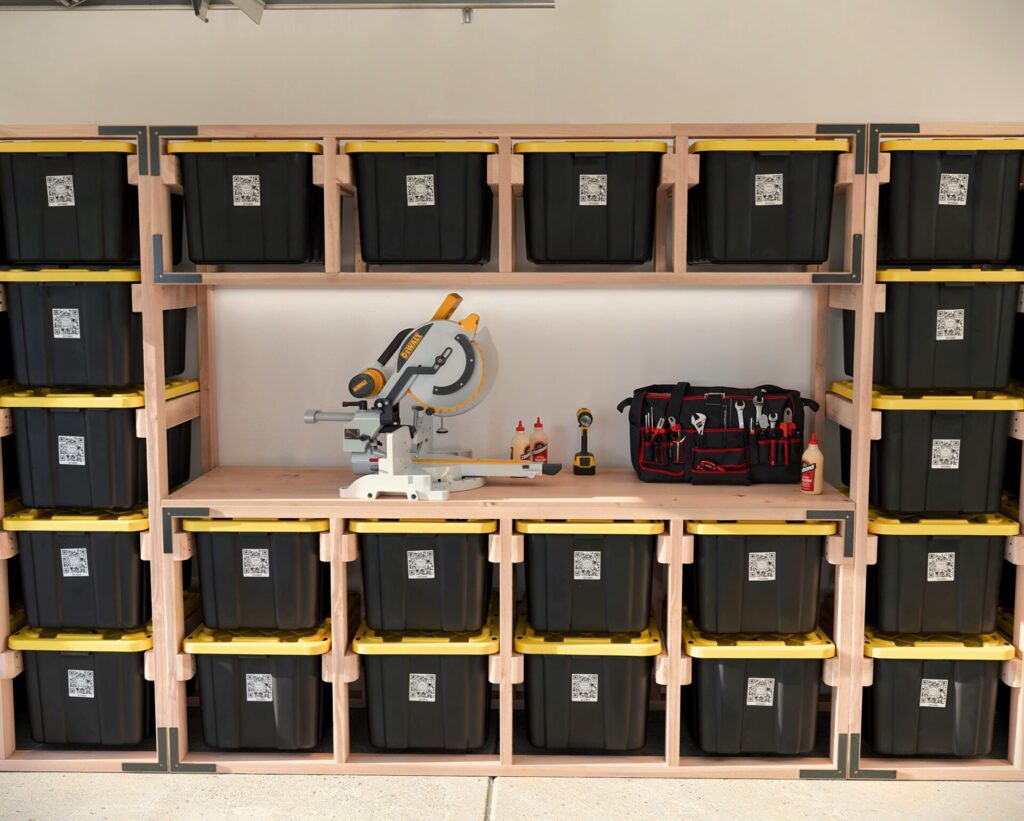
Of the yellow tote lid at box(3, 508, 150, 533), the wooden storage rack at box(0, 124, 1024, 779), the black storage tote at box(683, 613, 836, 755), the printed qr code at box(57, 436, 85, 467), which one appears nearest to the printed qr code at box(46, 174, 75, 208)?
the wooden storage rack at box(0, 124, 1024, 779)

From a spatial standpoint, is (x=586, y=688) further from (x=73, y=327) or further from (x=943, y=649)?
(x=73, y=327)

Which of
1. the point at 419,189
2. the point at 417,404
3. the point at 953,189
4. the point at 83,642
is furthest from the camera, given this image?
the point at 417,404

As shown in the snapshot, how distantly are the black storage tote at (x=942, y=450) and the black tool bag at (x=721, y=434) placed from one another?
13.0 inches

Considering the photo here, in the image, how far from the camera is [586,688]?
11.5ft

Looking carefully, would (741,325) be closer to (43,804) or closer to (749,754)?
(749,754)

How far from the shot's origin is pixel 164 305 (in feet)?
11.7

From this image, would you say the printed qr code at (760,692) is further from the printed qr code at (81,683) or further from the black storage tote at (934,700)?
the printed qr code at (81,683)

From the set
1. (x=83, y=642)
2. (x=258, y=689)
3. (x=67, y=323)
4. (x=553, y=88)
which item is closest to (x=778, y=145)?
(x=553, y=88)

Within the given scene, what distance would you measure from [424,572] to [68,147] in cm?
181

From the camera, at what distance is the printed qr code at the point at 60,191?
339 cm

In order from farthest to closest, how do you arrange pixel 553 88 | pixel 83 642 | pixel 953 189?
pixel 553 88
pixel 83 642
pixel 953 189

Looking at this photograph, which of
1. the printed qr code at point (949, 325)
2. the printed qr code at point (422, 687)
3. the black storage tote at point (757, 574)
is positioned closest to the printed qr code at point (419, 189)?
A: the black storage tote at point (757, 574)

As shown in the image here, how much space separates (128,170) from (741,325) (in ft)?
7.43

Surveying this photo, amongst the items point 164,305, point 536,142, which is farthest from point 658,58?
point 164,305
